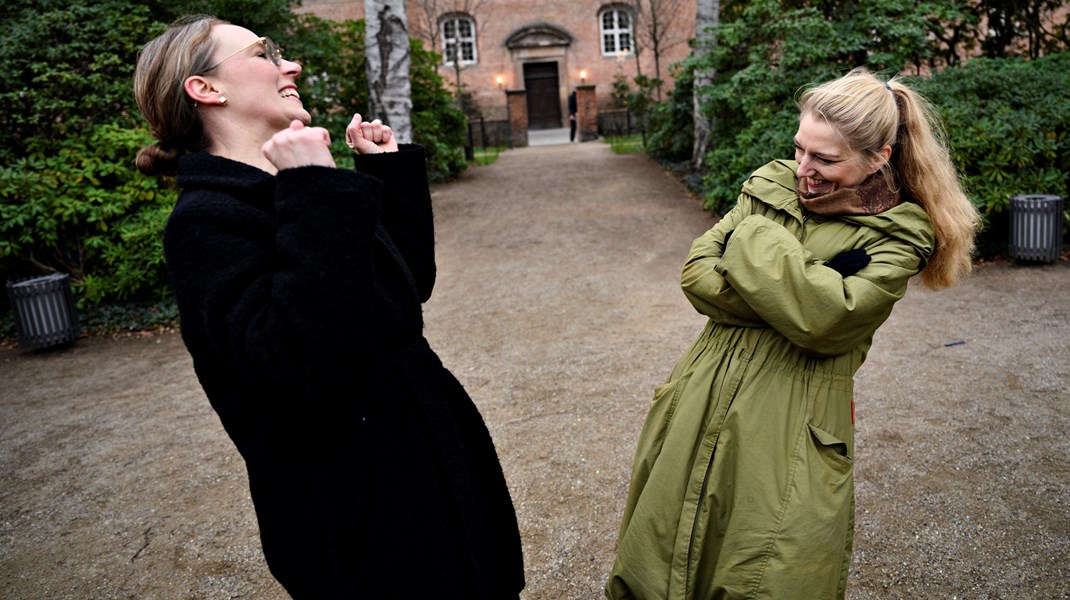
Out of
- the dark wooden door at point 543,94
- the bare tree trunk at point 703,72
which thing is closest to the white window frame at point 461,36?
the dark wooden door at point 543,94

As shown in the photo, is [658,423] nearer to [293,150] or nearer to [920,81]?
[293,150]

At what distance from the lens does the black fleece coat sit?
1.28m

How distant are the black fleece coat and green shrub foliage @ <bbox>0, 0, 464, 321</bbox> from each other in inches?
274

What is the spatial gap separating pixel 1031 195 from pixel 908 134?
670 centimetres

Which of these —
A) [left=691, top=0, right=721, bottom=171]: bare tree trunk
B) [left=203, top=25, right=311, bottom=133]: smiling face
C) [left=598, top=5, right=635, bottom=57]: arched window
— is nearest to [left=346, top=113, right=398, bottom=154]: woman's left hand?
[left=203, top=25, right=311, bottom=133]: smiling face

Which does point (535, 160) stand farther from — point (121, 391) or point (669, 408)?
point (669, 408)

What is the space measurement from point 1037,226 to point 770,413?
694 centimetres

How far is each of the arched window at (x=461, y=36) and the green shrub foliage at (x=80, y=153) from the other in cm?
2406

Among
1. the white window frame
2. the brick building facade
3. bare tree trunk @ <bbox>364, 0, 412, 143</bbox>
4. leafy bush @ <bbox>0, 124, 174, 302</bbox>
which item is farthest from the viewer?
the brick building facade

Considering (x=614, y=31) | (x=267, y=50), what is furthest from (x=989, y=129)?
(x=614, y=31)

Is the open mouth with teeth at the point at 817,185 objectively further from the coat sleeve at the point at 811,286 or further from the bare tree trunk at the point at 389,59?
the bare tree trunk at the point at 389,59

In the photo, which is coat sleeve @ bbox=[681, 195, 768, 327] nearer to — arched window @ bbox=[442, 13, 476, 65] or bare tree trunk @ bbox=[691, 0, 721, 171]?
bare tree trunk @ bbox=[691, 0, 721, 171]

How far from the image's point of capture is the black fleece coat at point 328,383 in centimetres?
128

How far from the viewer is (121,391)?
5805 millimetres
